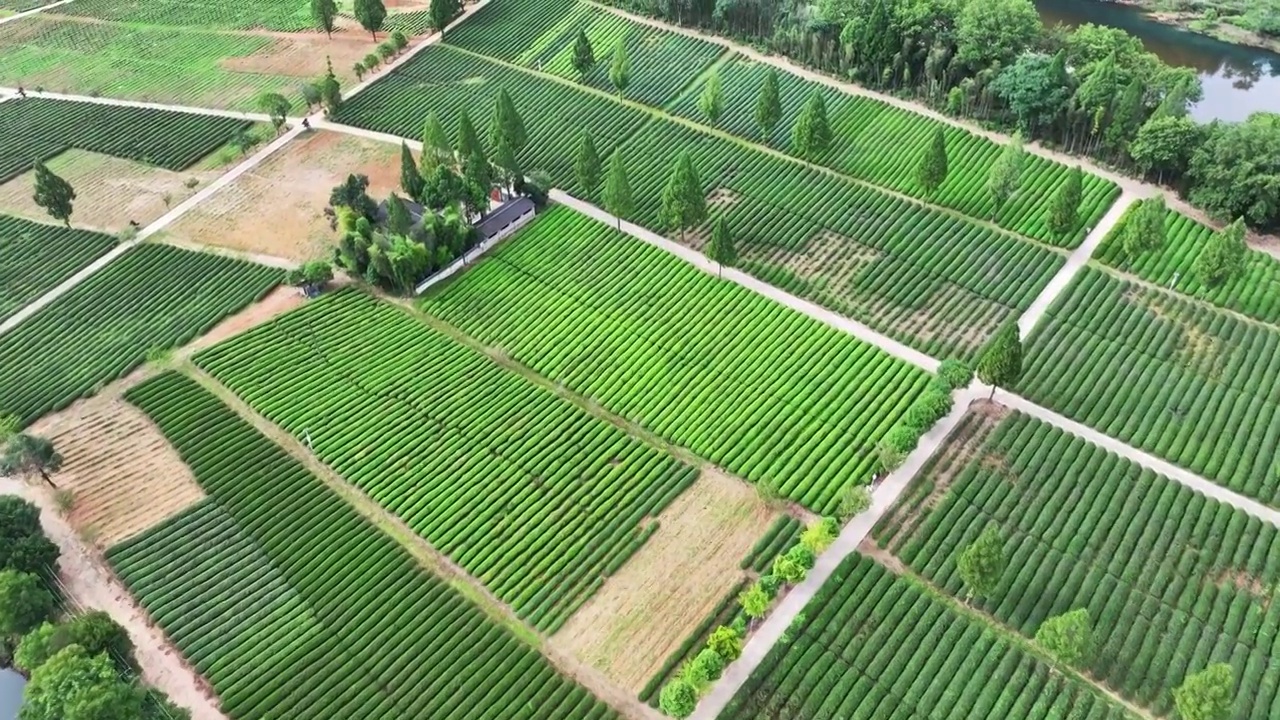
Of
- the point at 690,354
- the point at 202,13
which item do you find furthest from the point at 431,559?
the point at 202,13

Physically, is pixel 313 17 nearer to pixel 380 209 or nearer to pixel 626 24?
pixel 626 24

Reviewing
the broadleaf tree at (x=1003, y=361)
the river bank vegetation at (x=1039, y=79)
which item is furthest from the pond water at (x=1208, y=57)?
the broadleaf tree at (x=1003, y=361)

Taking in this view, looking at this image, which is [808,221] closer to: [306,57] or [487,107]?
[487,107]

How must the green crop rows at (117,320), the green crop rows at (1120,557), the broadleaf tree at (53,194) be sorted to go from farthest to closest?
the broadleaf tree at (53,194), the green crop rows at (117,320), the green crop rows at (1120,557)

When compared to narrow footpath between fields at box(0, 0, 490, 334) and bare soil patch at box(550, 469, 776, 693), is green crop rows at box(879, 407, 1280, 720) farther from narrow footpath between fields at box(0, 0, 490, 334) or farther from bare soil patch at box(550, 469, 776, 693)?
narrow footpath between fields at box(0, 0, 490, 334)

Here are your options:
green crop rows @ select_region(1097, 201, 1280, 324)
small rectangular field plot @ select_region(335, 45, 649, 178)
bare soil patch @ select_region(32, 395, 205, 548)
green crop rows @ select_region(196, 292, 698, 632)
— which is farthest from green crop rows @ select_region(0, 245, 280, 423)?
green crop rows @ select_region(1097, 201, 1280, 324)

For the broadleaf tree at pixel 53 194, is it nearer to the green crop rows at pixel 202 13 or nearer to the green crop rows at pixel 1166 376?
the green crop rows at pixel 202 13
